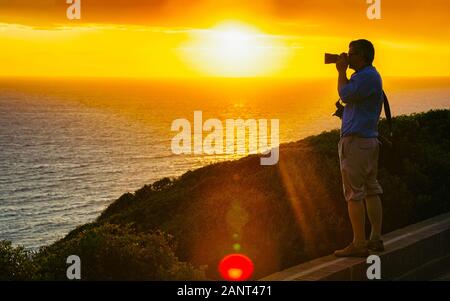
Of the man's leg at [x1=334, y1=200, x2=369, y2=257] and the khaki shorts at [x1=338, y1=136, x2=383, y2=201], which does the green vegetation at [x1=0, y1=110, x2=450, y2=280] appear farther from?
the khaki shorts at [x1=338, y1=136, x2=383, y2=201]

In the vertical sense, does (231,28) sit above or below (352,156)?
above

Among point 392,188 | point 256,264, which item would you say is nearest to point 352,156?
point 256,264

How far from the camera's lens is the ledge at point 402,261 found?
7.05 m

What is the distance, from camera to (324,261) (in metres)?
7.59

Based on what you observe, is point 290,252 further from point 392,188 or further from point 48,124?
point 48,124

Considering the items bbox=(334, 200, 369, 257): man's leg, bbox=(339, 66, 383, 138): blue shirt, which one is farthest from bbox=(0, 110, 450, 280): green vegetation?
bbox=(339, 66, 383, 138): blue shirt

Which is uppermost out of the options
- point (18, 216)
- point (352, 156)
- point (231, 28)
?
point (231, 28)

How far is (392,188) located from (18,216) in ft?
193

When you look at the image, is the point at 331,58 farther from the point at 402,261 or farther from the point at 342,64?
the point at 402,261

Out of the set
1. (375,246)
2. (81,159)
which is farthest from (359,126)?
(81,159)

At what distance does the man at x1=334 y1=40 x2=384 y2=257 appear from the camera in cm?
751

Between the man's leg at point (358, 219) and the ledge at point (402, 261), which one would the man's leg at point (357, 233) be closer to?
the man's leg at point (358, 219)

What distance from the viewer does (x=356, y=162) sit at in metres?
→ 7.62

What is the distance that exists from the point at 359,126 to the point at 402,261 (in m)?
1.52
